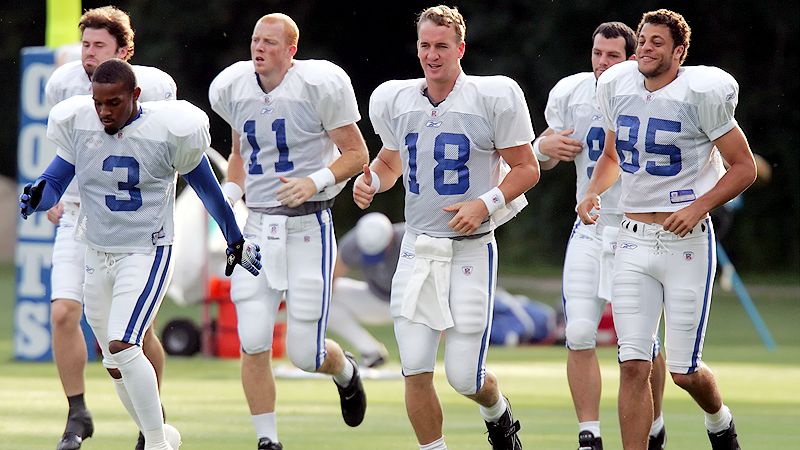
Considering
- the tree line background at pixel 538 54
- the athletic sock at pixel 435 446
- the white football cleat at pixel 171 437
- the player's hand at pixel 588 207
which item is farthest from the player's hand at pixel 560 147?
the tree line background at pixel 538 54

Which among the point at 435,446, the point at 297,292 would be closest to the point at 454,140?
the point at 297,292

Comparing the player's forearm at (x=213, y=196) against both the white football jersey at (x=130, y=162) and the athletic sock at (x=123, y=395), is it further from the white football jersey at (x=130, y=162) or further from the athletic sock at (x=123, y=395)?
the athletic sock at (x=123, y=395)

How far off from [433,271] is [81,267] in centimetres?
197

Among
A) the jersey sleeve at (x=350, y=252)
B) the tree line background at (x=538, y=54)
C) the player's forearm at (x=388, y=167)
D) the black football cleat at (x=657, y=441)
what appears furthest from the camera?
the tree line background at (x=538, y=54)

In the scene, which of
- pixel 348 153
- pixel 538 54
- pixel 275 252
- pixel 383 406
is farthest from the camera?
pixel 538 54

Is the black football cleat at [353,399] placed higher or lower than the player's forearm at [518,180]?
lower

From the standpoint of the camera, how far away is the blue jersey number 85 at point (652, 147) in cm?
762

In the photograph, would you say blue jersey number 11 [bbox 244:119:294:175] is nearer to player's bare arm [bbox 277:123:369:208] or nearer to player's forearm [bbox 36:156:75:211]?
player's bare arm [bbox 277:123:369:208]

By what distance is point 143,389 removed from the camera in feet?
24.5

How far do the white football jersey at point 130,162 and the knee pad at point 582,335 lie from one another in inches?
87.0

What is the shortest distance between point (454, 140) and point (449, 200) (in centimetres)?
28

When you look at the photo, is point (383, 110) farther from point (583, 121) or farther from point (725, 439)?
point (725, 439)

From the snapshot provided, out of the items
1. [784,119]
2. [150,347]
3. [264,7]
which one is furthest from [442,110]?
[264,7]

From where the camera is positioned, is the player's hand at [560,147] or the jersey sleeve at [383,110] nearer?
the jersey sleeve at [383,110]
